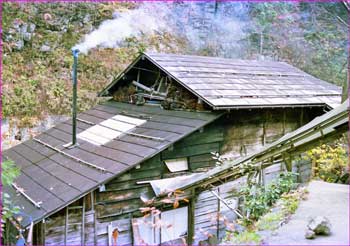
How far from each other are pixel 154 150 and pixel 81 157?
1835mm

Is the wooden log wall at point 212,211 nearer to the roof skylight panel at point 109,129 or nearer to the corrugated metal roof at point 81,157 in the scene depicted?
the corrugated metal roof at point 81,157

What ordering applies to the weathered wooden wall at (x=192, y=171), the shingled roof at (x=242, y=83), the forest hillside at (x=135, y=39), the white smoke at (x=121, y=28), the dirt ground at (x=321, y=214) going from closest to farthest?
the dirt ground at (x=321, y=214) < the weathered wooden wall at (x=192, y=171) < the shingled roof at (x=242, y=83) < the forest hillside at (x=135, y=39) < the white smoke at (x=121, y=28)

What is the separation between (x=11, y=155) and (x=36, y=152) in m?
0.88

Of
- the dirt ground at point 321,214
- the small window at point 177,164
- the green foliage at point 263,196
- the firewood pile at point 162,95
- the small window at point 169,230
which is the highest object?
the firewood pile at point 162,95

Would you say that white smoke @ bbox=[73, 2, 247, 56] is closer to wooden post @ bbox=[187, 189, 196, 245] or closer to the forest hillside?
the forest hillside

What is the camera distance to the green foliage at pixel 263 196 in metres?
4.59

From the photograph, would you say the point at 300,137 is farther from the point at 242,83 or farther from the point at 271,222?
the point at 242,83

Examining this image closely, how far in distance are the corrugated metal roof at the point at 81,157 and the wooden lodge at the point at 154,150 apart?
27mm

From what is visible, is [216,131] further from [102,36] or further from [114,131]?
[102,36]

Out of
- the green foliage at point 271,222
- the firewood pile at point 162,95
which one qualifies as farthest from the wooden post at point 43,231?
the green foliage at point 271,222

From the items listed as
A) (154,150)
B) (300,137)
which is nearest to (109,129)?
(154,150)

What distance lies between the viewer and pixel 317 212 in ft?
8.90

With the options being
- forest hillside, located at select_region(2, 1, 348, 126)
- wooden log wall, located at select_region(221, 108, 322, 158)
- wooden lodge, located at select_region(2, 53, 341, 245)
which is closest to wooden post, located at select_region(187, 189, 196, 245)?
wooden lodge, located at select_region(2, 53, 341, 245)

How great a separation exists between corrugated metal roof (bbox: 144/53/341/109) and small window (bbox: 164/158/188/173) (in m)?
1.37
